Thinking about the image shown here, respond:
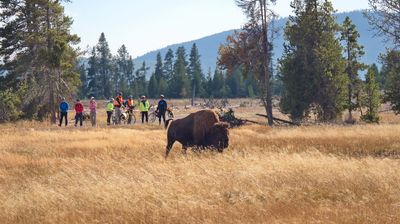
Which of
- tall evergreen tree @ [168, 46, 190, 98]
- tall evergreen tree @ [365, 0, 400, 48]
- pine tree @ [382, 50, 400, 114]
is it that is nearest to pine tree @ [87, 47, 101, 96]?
tall evergreen tree @ [168, 46, 190, 98]

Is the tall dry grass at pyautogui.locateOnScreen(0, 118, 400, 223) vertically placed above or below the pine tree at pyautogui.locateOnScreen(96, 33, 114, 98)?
below

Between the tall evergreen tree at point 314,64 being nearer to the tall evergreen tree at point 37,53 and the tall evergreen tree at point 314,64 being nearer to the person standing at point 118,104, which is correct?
the person standing at point 118,104

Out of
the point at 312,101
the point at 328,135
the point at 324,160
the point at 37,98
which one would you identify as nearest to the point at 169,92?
the point at 37,98

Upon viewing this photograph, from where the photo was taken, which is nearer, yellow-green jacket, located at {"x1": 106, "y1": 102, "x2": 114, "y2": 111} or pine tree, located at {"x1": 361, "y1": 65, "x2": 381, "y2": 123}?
yellow-green jacket, located at {"x1": 106, "y1": 102, "x2": 114, "y2": 111}

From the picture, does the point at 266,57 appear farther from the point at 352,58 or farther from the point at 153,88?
the point at 153,88

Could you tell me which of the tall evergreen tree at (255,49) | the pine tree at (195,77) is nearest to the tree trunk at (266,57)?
the tall evergreen tree at (255,49)

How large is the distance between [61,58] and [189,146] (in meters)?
22.0

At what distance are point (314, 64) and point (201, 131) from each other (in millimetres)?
18250

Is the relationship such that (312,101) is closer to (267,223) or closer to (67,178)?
(67,178)

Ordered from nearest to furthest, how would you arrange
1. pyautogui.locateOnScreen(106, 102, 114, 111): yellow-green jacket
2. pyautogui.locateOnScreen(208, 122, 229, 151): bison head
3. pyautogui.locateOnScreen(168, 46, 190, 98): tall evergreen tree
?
pyautogui.locateOnScreen(208, 122, 229, 151): bison head → pyautogui.locateOnScreen(106, 102, 114, 111): yellow-green jacket → pyautogui.locateOnScreen(168, 46, 190, 98): tall evergreen tree

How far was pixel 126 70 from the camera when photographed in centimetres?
12162

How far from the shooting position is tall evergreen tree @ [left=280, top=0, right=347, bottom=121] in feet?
101

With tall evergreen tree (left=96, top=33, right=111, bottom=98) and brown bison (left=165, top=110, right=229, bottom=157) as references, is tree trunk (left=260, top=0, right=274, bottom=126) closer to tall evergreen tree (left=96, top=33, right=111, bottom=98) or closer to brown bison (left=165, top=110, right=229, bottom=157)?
brown bison (left=165, top=110, right=229, bottom=157)

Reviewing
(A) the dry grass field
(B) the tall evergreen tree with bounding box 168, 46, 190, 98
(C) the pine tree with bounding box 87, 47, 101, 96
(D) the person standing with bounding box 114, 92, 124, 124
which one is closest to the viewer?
(A) the dry grass field
